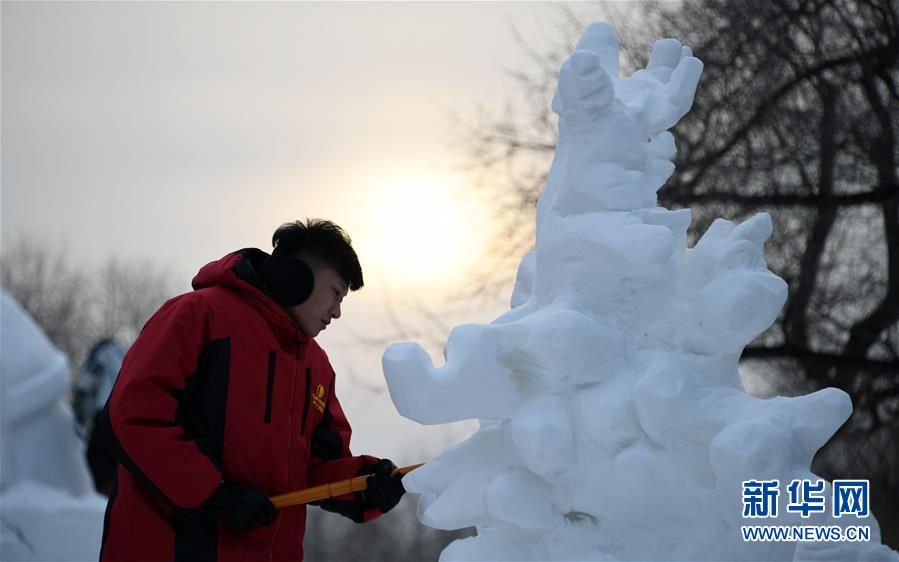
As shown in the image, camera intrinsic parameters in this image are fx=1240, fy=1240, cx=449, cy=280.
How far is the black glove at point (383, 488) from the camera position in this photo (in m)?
3.37

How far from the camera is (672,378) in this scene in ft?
9.46

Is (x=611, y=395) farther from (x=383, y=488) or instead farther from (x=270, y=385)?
(x=270, y=385)

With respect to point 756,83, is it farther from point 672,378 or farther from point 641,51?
point 672,378

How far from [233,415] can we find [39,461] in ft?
12.2

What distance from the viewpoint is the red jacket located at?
122 inches

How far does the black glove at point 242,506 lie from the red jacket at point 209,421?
5 centimetres

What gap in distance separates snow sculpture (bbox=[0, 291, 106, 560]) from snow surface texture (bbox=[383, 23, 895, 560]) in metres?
3.73

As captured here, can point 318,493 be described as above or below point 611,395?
below

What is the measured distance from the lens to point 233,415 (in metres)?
3.28
